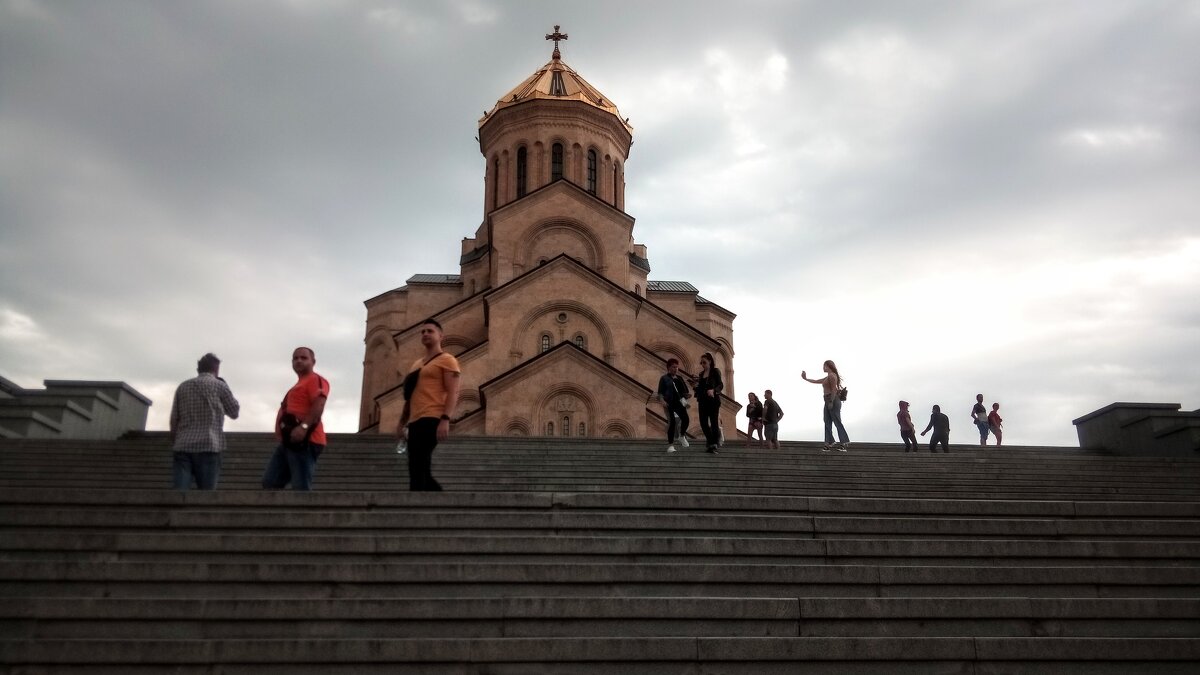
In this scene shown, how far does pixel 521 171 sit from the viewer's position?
32344mm

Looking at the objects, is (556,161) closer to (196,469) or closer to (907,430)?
(907,430)

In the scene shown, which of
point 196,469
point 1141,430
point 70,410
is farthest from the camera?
point 1141,430

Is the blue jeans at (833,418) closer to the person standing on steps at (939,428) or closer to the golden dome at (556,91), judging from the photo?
the person standing on steps at (939,428)

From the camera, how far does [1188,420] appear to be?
44.5 feet

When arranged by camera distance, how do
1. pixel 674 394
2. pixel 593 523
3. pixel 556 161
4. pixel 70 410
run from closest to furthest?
1. pixel 593 523
2. pixel 674 394
3. pixel 70 410
4. pixel 556 161

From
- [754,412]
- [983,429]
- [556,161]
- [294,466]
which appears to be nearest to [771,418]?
[754,412]

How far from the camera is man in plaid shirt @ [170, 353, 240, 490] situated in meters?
7.22

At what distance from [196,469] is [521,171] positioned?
85.2 ft

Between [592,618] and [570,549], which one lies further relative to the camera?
[570,549]

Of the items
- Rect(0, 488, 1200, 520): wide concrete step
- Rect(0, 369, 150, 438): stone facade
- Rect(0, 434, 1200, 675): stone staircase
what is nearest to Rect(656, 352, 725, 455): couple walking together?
Rect(0, 488, 1200, 520): wide concrete step

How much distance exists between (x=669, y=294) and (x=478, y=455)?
2133cm

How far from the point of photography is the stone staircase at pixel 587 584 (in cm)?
493

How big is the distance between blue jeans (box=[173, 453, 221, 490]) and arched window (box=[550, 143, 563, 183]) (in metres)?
25.2

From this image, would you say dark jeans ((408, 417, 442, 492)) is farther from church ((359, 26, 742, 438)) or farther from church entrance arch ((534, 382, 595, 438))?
church entrance arch ((534, 382, 595, 438))
